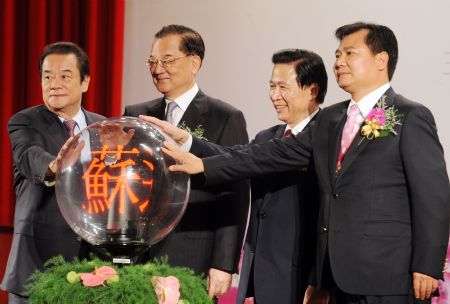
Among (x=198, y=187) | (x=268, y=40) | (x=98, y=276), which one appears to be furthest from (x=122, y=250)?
(x=268, y=40)

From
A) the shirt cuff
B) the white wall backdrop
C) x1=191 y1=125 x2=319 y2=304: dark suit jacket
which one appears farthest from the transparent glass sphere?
the white wall backdrop

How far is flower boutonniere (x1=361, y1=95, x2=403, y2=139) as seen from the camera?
2.22 meters

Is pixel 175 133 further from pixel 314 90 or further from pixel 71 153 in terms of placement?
pixel 314 90

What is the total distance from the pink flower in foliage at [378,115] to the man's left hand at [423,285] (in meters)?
0.46

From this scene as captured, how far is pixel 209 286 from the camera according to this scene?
2486 millimetres

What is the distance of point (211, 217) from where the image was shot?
2.55 metres

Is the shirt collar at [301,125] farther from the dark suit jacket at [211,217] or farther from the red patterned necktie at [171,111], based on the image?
the red patterned necktie at [171,111]

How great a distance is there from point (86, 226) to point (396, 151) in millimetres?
1009

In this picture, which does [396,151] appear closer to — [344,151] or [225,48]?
[344,151]

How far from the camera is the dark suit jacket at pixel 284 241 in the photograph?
2.59m

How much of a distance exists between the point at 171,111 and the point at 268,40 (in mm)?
1357

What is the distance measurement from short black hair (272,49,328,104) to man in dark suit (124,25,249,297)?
34cm

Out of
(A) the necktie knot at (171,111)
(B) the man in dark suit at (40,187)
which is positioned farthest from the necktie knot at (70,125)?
(A) the necktie knot at (171,111)

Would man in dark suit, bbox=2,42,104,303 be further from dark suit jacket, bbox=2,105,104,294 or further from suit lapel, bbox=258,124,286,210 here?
suit lapel, bbox=258,124,286,210
